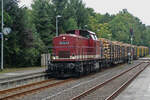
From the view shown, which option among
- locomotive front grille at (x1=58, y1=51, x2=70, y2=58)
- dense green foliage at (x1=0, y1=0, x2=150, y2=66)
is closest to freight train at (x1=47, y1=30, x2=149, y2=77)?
locomotive front grille at (x1=58, y1=51, x2=70, y2=58)

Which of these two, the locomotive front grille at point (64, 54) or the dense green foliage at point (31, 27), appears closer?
the locomotive front grille at point (64, 54)

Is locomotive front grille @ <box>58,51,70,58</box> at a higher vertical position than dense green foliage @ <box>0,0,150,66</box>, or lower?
lower

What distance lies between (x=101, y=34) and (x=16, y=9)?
49.1 meters

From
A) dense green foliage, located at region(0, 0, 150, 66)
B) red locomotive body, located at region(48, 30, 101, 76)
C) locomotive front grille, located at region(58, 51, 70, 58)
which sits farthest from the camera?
dense green foliage, located at region(0, 0, 150, 66)

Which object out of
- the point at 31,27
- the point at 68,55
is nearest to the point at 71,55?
the point at 68,55

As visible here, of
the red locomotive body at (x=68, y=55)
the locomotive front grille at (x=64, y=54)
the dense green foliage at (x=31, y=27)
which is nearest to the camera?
the red locomotive body at (x=68, y=55)

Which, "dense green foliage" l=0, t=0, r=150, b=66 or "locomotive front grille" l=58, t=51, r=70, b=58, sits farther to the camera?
"dense green foliage" l=0, t=0, r=150, b=66

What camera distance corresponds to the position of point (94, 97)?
1223 cm

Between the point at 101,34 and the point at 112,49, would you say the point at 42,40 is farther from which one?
the point at 101,34

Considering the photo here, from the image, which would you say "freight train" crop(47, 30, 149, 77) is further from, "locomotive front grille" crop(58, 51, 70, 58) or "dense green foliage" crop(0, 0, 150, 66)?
"dense green foliage" crop(0, 0, 150, 66)

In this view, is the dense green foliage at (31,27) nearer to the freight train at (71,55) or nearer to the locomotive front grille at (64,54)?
the freight train at (71,55)

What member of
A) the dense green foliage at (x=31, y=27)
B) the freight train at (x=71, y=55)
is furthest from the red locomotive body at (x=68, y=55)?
the dense green foliage at (x=31, y=27)

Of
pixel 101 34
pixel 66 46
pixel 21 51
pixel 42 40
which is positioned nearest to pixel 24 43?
pixel 21 51

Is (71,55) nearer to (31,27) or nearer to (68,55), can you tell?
(68,55)
